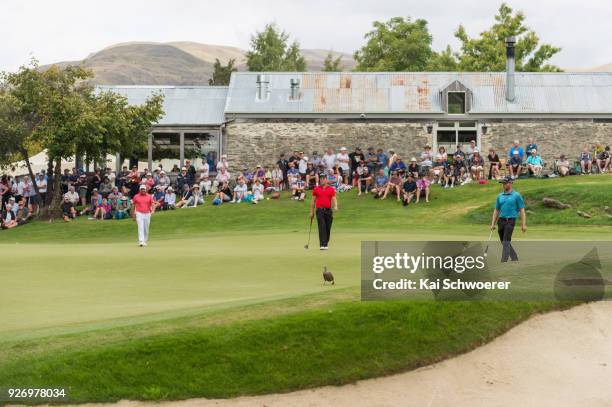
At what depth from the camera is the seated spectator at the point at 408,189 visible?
39531mm

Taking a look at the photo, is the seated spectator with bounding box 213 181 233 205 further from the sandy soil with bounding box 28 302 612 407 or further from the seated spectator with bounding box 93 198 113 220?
the sandy soil with bounding box 28 302 612 407

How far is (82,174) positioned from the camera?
4531 cm

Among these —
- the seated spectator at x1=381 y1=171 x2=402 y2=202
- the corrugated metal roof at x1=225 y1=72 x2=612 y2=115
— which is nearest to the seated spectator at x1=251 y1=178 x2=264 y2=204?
the seated spectator at x1=381 y1=171 x2=402 y2=202

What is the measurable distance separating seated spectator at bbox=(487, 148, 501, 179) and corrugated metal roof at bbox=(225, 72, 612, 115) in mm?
6469

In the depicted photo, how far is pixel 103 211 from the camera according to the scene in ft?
135

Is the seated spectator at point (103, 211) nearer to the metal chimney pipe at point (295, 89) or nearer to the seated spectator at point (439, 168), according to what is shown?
the metal chimney pipe at point (295, 89)

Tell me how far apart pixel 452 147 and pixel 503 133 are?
8.93 ft

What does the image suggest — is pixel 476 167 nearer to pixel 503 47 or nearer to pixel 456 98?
pixel 456 98

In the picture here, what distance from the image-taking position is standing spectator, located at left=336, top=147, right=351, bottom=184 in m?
42.8

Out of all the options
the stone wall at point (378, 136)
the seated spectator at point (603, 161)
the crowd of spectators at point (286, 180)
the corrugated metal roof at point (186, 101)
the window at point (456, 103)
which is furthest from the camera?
the corrugated metal roof at point (186, 101)

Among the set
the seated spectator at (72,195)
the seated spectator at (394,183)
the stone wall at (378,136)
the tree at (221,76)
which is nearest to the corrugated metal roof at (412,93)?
the stone wall at (378,136)

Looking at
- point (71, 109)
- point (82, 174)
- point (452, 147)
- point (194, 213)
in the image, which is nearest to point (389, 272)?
point (194, 213)

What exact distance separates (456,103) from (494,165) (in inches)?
305

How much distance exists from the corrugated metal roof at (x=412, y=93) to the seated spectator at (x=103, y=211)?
455 inches
